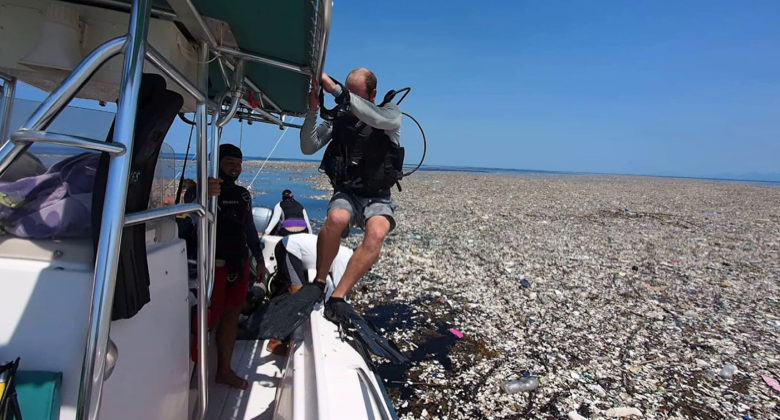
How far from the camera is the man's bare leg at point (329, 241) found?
3012 millimetres

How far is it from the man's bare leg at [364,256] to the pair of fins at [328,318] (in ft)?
0.51

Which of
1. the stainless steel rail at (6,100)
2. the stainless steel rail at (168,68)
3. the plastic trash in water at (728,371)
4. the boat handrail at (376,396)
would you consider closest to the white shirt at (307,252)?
the boat handrail at (376,396)

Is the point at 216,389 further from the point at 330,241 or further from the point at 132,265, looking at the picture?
the point at 132,265

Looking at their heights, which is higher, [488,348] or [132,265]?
[132,265]

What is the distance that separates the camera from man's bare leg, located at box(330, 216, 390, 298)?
2885 millimetres

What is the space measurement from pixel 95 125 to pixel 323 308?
1604 millimetres

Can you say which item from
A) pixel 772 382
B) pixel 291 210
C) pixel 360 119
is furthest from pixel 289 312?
pixel 772 382

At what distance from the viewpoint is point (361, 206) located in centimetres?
323

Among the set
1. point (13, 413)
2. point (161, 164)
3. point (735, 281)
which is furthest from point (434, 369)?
point (735, 281)

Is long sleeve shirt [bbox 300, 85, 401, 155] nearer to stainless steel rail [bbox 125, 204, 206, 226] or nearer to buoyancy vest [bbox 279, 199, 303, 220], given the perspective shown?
stainless steel rail [bbox 125, 204, 206, 226]

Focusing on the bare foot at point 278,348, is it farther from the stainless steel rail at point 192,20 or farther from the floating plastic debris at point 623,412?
the floating plastic debris at point 623,412

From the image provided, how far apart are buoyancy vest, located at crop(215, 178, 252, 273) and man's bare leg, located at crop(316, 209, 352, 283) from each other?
527mm

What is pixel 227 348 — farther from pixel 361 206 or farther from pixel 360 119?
pixel 360 119

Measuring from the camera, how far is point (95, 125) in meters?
1.90
